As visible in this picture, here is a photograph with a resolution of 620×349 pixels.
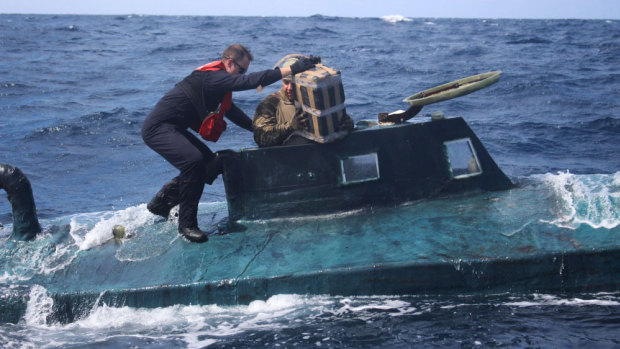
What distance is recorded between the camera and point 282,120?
7.00 m

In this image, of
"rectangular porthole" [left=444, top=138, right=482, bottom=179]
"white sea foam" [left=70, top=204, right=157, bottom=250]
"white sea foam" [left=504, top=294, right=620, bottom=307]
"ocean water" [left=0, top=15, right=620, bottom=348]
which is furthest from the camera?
"white sea foam" [left=70, top=204, right=157, bottom=250]

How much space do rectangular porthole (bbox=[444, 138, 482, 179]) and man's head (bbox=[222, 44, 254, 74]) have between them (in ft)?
8.23

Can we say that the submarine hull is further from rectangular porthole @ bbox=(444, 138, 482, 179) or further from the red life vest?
the red life vest

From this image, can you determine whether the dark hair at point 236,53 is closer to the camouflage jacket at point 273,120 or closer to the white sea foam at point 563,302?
the camouflage jacket at point 273,120

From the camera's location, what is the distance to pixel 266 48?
29844 millimetres

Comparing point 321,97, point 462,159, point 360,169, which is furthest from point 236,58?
point 462,159

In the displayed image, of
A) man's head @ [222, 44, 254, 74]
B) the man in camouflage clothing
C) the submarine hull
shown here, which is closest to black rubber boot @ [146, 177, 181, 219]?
the submarine hull

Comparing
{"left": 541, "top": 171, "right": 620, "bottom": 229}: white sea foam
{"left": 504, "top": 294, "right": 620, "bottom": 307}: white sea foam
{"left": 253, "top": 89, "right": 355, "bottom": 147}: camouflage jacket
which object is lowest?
{"left": 504, "top": 294, "right": 620, "bottom": 307}: white sea foam

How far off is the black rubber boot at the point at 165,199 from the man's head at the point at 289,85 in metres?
1.67

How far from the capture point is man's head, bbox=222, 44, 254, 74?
649cm

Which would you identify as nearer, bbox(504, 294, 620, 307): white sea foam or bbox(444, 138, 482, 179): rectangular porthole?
bbox(504, 294, 620, 307): white sea foam

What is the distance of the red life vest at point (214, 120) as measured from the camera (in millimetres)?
6496

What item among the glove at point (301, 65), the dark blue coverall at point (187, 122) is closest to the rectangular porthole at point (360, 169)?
the glove at point (301, 65)

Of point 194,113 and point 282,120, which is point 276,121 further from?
point 194,113
